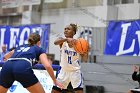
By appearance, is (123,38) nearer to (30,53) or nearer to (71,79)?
(71,79)

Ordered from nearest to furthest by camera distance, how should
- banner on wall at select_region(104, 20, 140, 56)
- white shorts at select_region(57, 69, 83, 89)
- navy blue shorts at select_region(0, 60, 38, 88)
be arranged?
navy blue shorts at select_region(0, 60, 38, 88) < white shorts at select_region(57, 69, 83, 89) < banner on wall at select_region(104, 20, 140, 56)

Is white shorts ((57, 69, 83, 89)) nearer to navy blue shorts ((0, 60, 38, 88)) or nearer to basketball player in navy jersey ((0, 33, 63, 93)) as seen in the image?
basketball player in navy jersey ((0, 33, 63, 93))

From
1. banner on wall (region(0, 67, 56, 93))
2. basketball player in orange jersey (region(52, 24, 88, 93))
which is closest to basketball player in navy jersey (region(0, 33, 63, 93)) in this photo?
basketball player in orange jersey (region(52, 24, 88, 93))

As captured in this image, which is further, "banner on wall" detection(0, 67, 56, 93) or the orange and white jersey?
"banner on wall" detection(0, 67, 56, 93)

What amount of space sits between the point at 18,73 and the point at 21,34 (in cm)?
1077

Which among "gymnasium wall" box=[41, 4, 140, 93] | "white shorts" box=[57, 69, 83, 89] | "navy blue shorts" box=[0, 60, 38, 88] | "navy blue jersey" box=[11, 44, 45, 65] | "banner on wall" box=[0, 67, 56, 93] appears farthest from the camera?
"gymnasium wall" box=[41, 4, 140, 93]

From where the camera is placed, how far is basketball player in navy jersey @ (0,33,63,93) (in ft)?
18.9

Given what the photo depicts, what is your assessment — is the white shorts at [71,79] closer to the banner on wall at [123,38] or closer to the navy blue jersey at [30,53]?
the navy blue jersey at [30,53]

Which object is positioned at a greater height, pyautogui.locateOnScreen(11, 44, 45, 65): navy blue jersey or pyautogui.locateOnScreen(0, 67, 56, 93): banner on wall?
pyautogui.locateOnScreen(11, 44, 45, 65): navy blue jersey

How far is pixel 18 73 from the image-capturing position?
5.74 m

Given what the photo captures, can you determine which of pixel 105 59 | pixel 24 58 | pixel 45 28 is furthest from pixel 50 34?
pixel 24 58

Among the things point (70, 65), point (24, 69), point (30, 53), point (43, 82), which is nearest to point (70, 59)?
point (70, 65)

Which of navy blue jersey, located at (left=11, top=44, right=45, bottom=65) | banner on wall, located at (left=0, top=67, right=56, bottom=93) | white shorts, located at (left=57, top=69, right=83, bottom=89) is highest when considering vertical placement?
navy blue jersey, located at (left=11, top=44, right=45, bottom=65)

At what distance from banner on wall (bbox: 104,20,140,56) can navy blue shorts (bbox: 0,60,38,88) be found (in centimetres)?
710
